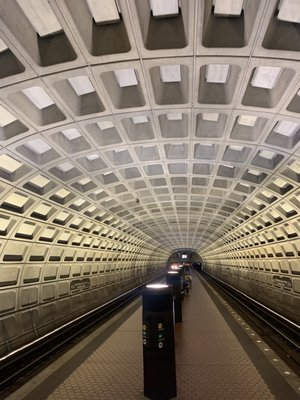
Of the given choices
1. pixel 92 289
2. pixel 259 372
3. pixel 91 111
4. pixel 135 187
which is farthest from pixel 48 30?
pixel 92 289

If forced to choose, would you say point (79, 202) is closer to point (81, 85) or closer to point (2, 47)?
point (81, 85)

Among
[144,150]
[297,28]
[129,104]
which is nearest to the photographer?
[297,28]

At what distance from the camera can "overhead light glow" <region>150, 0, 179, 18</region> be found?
194 inches

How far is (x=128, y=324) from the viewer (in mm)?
14203

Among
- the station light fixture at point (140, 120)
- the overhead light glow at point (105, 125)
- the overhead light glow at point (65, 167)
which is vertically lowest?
the overhead light glow at point (65, 167)

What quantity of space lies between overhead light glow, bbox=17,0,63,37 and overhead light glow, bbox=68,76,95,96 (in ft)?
5.10

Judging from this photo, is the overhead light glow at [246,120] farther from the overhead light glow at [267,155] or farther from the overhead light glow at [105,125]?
the overhead light glow at [105,125]

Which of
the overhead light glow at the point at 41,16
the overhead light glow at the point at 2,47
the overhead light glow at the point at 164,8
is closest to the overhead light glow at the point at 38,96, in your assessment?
the overhead light glow at the point at 2,47

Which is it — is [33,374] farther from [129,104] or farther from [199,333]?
[129,104]

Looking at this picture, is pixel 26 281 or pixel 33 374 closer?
pixel 33 374

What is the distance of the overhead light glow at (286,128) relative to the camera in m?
8.28

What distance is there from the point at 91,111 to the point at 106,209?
9286 mm

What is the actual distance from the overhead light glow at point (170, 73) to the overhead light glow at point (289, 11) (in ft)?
7.39

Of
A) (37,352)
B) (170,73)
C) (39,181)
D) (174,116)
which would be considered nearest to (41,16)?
(170,73)
